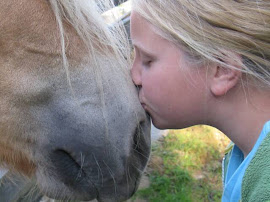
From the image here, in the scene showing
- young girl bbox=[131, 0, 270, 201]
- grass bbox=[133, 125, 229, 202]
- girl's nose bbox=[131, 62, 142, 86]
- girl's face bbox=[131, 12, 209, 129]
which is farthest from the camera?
grass bbox=[133, 125, 229, 202]

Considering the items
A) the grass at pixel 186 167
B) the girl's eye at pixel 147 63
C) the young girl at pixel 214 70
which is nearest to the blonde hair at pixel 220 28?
the young girl at pixel 214 70

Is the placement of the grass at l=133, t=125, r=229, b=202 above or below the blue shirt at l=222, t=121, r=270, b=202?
below

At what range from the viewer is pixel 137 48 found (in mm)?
1468

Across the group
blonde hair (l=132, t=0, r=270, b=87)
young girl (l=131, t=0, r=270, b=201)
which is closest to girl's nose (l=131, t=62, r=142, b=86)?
young girl (l=131, t=0, r=270, b=201)

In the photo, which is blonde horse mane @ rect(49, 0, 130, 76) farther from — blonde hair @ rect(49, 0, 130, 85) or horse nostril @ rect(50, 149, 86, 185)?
horse nostril @ rect(50, 149, 86, 185)

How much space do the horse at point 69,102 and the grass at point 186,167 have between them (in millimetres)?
1669

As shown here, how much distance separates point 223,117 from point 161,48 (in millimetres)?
329

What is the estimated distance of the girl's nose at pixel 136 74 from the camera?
1.50 m

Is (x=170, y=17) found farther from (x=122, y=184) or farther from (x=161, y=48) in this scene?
(x=122, y=184)

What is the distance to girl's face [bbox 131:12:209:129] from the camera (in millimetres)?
1366

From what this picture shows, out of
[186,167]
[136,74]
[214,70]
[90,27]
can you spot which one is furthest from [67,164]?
[186,167]

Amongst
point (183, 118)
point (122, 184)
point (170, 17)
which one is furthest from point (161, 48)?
point (122, 184)

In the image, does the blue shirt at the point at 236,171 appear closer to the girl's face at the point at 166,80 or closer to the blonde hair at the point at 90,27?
the girl's face at the point at 166,80

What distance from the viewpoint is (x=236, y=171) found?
1.40 metres
